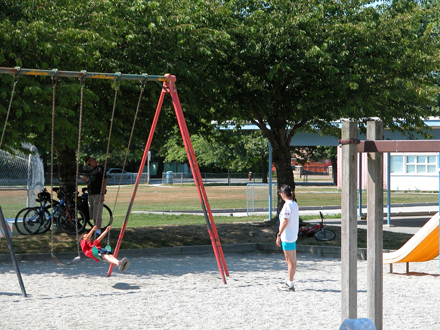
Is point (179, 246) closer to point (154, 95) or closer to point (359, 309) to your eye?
point (154, 95)

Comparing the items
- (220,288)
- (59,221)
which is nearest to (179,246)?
(59,221)

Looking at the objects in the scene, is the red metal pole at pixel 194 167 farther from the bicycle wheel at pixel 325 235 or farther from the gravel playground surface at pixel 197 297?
the bicycle wheel at pixel 325 235

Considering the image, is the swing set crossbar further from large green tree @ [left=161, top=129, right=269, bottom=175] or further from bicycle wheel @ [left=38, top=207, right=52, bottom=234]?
large green tree @ [left=161, top=129, right=269, bottom=175]

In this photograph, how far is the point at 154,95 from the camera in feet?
38.2

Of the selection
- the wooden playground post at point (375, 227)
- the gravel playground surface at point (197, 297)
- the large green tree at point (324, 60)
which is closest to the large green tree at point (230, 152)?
the large green tree at point (324, 60)

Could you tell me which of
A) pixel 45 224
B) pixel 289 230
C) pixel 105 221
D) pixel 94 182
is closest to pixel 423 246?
pixel 289 230

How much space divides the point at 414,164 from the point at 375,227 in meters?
38.7

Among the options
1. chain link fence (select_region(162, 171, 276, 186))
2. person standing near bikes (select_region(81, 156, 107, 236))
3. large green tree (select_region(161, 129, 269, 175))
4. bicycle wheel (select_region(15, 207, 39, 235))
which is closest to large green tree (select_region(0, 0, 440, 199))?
person standing near bikes (select_region(81, 156, 107, 236))

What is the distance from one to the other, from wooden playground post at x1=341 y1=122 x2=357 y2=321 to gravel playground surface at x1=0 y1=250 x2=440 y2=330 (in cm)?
138

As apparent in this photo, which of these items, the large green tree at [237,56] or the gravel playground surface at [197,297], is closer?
the gravel playground surface at [197,297]

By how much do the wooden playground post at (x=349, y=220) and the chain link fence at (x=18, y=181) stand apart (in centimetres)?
1188

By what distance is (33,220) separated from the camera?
13281 millimetres

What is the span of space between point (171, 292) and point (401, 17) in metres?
8.73

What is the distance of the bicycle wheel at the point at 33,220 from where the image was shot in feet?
43.4
